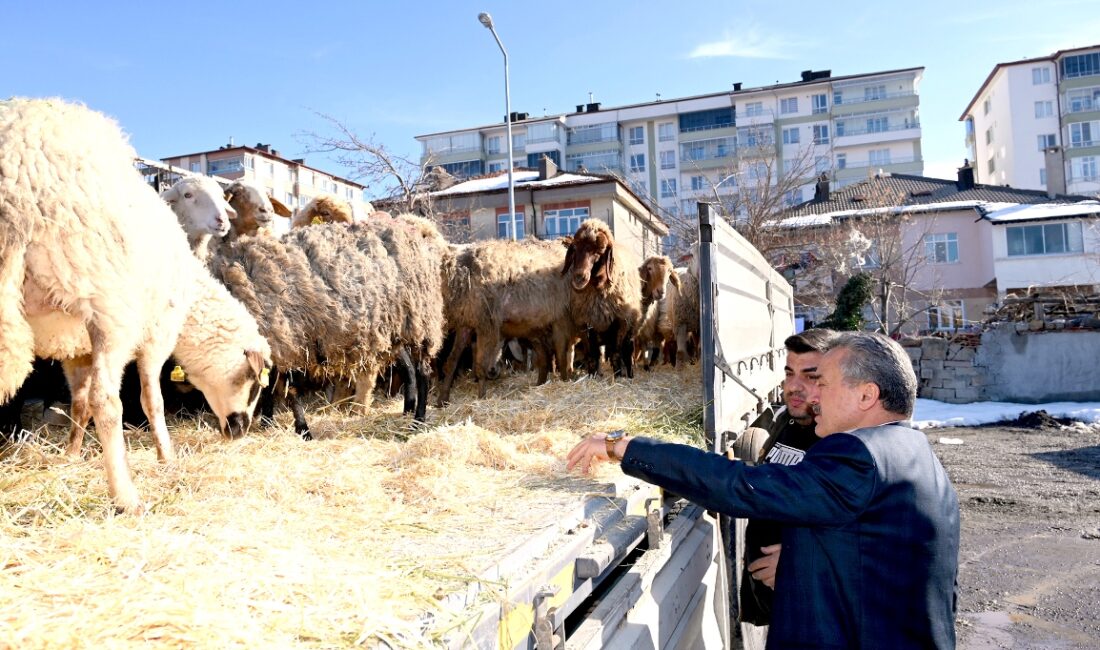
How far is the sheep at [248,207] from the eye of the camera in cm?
715

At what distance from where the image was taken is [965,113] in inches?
3105

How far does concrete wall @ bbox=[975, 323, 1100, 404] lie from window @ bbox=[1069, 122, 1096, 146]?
173 ft

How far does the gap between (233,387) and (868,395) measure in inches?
163

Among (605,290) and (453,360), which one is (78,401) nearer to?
(453,360)

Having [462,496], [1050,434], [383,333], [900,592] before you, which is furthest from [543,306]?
[1050,434]

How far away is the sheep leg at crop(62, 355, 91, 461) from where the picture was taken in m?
3.96

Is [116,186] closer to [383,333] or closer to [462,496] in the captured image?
[462,496]

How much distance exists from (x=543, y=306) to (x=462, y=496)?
251 inches

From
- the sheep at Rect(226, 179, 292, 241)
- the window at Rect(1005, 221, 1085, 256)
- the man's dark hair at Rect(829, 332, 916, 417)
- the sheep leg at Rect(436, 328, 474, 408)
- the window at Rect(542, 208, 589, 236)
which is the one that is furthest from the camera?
the window at Rect(1005, 221, 1085, 256)

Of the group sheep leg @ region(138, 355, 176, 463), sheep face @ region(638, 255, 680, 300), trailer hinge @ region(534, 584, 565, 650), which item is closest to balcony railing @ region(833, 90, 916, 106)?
sheep face @ region(638, 255, 680, 300)

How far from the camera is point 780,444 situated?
4.18 metres

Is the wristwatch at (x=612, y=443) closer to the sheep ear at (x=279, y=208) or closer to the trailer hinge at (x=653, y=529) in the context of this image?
the trailer hinge at (x=653, y=529)

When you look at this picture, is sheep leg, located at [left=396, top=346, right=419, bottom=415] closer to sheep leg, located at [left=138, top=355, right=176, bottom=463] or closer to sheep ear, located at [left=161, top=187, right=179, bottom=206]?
sheep ear, located at [left=161, top=187, right=179, bottom=206]

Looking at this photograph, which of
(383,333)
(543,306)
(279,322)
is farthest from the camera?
(543,306)
